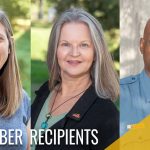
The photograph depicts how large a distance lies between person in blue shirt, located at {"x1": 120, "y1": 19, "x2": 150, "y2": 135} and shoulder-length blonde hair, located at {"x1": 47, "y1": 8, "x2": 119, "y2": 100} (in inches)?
3.8

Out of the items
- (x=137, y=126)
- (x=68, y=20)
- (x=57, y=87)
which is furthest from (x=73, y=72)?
(x=137, y=126)

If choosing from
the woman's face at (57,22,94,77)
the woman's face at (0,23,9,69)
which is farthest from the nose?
the woman's face at (0,23,9,69)

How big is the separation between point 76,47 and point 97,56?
0.59 feet

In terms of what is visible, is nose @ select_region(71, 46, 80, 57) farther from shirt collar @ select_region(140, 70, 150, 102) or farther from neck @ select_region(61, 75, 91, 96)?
shirt collar @ select_region(140, 70, 150, 102)

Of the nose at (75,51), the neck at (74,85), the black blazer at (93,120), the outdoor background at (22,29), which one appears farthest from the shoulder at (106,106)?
the outdoor background at (22,29)

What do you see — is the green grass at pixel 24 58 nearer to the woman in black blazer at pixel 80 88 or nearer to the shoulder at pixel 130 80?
the woman in black blazer at pixel 80 88

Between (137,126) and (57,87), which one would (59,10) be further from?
(137,126)

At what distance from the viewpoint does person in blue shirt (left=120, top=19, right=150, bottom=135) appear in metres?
A: 3.07

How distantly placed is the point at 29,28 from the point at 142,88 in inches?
41.6

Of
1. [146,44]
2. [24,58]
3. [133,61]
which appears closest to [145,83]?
[133,61]

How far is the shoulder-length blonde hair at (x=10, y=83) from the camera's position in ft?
9.69

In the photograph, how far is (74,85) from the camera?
307cm

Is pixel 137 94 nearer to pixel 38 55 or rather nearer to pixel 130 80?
pixel 130 80

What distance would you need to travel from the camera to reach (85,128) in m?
3.00
